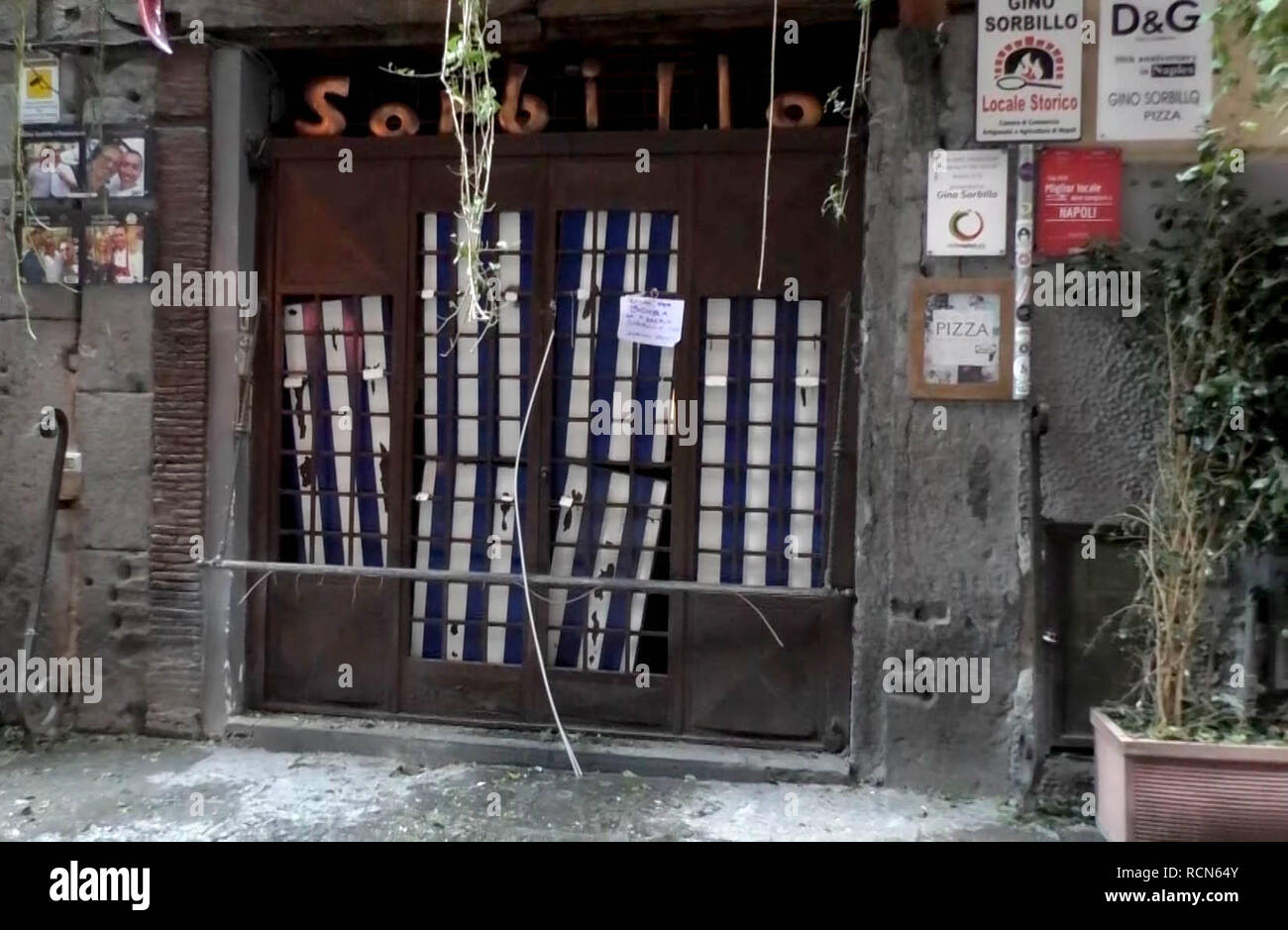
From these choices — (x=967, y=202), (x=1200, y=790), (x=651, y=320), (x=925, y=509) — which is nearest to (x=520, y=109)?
(x=651, y=320)

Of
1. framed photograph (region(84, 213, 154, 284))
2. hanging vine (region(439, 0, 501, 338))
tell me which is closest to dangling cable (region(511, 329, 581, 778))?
hanging vine (region(439, 0, 501, 338))

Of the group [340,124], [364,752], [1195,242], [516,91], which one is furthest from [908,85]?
[364,752]

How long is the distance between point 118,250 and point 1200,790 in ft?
16.4

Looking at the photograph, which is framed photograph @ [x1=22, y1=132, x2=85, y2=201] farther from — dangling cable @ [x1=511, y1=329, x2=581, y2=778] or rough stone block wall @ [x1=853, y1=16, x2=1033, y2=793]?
rough stone block wall @ [x1=853, y1=16, x2=1033, y2=793]

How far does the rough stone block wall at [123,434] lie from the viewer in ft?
16.7

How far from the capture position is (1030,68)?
4.38m

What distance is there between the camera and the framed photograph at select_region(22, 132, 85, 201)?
5148mm

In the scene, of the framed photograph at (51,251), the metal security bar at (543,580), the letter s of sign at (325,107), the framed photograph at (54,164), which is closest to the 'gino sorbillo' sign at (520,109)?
the letter s of sign at (325,107)

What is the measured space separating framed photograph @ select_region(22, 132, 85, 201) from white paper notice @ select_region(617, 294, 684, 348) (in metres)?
2.62

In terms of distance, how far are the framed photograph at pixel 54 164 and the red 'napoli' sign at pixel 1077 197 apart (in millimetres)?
4302

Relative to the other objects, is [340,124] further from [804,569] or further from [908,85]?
[804,569]

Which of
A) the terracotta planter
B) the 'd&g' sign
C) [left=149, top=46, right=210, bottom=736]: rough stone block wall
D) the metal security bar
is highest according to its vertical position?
the 'd&g' sign

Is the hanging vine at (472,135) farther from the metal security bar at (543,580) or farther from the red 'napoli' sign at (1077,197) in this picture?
the red 'napoli' sign at (1077,197)

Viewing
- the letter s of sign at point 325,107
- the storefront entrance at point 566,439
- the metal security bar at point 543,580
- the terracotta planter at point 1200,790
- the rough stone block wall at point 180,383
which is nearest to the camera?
the terracotta planter at point 1200,790
